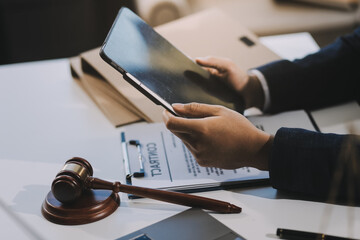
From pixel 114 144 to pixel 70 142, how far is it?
9cm

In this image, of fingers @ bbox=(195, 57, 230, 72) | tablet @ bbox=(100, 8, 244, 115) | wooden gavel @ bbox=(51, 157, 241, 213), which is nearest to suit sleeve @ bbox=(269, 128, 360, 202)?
wooden gavel @ bbox=(51, 157, 241, 213)

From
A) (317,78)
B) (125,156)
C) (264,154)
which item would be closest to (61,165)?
(125,156)

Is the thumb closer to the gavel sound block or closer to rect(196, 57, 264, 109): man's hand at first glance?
the gavel sound block

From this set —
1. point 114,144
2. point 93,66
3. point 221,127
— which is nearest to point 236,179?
point 221,127

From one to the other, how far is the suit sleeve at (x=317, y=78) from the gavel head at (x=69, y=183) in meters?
0.50

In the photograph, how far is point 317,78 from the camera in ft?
3.99

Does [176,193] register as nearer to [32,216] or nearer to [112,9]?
[32,216]

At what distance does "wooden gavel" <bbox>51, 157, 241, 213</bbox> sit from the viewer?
84cm

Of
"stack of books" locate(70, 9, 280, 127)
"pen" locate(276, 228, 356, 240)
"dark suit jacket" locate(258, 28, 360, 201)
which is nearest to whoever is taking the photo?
"pen" locate(276, 228, 356, 240)

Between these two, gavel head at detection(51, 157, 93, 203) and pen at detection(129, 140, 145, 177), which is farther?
pen at detection(129, 140, 145, 177)

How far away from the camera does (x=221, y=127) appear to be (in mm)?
902

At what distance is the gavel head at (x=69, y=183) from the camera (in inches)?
32.9

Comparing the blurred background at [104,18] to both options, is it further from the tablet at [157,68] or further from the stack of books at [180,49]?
the tablet at [157,68]

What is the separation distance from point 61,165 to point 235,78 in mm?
437
